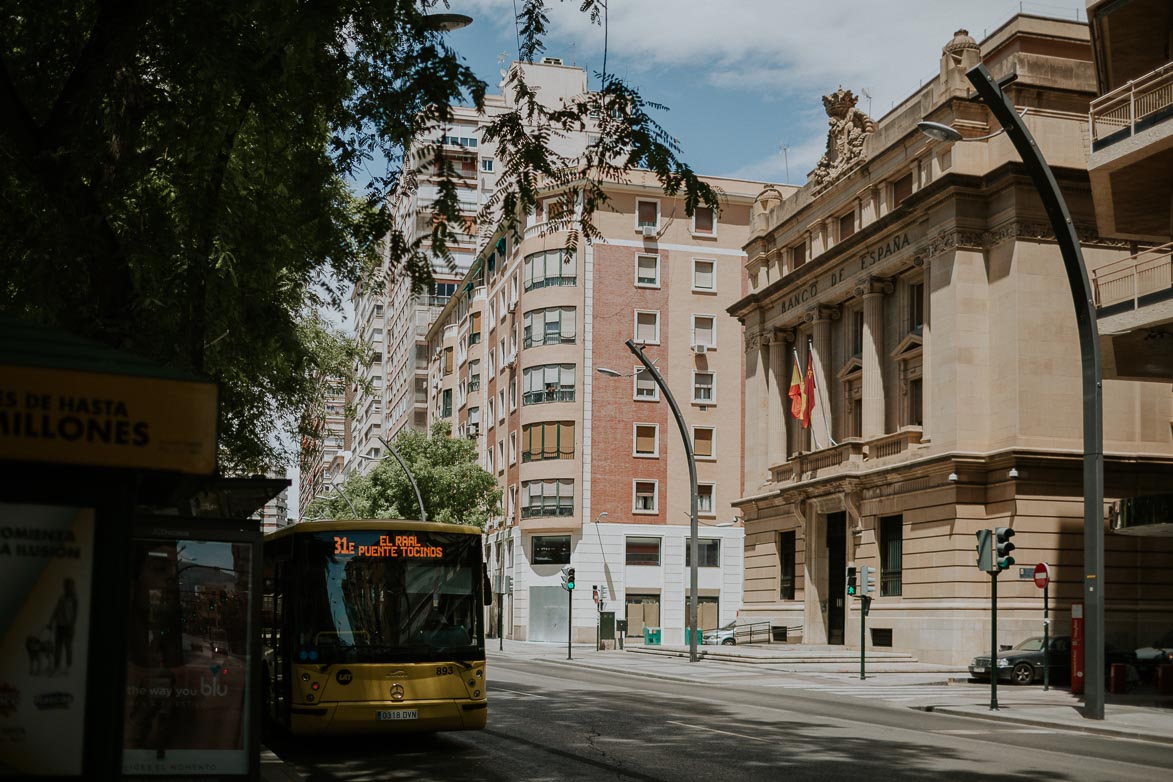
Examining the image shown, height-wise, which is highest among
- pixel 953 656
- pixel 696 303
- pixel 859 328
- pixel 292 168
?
pixel 696 303

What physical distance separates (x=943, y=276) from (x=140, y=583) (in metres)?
34.2

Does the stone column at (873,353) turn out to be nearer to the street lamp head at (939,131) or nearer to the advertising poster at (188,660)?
the street lamp head at (939,131)

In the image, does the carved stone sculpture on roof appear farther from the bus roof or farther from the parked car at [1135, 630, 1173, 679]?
the bus roof

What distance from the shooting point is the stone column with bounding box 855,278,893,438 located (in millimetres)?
44719

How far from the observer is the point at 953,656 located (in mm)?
38094

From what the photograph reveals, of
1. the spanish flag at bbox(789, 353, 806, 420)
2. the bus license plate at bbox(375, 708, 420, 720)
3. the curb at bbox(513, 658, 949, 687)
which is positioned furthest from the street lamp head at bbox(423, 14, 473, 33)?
the spanish flag at bbox(789, 353, 806, 420)

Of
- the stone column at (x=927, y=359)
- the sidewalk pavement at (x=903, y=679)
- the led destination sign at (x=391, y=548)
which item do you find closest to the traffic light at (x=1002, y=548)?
the sidewalk pavement at (x=903, y=679)

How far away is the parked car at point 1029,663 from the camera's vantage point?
104ft

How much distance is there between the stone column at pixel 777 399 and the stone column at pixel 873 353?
814cm

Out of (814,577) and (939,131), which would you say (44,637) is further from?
(814,577)

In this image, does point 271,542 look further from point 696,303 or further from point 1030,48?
point 696,303

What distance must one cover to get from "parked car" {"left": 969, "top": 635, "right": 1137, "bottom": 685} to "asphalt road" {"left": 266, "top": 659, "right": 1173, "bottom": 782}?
1029 centimetres

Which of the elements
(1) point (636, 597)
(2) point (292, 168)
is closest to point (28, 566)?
(2) point (292, 168)

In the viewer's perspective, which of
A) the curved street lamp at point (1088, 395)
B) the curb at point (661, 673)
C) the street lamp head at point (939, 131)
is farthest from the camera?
the curb at point (661, 673)
